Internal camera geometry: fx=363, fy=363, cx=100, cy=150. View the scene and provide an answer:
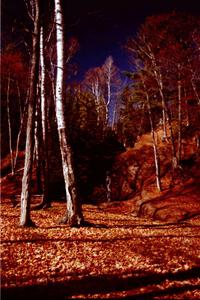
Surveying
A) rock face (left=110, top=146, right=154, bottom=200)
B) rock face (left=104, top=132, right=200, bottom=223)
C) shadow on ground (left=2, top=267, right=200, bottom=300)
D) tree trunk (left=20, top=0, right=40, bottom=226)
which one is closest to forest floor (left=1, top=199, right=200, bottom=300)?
shadow on ground (left=2, top=267, right=200, bottom=300)

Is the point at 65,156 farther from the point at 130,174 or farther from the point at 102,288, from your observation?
the point at 130,174

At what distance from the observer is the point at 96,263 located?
342 inches

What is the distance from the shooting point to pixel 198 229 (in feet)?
49.6

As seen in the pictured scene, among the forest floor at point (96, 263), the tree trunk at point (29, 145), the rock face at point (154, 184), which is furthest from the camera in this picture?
the rock face at point (154, 184)

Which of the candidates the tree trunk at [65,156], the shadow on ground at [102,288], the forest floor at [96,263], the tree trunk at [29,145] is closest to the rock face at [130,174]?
the forest floor at [96,263]

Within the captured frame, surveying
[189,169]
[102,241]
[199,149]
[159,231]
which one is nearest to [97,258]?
[102,241]

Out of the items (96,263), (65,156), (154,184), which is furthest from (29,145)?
(154,184)

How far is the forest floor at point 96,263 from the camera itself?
7.00 metres

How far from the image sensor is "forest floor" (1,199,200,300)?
23.0 feet

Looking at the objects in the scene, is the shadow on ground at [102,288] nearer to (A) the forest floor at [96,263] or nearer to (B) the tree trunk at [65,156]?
(A) the forest floor at [96,263]

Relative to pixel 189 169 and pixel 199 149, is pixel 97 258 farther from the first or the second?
pixel 199 149

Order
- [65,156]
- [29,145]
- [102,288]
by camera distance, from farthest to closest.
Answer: [65,156] → [29,145] → [102,288]

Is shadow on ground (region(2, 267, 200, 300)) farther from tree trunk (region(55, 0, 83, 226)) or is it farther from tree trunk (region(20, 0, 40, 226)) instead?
tree trunk (region(55, 0, 83, 226))

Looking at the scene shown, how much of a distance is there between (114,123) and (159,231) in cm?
3977
